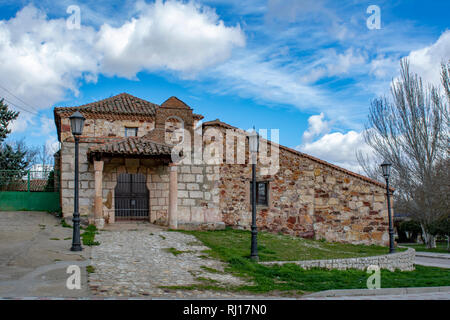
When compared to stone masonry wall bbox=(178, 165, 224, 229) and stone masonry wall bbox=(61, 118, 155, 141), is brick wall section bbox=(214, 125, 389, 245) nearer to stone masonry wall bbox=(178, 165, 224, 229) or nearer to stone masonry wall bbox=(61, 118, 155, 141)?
stone masonry wall bbox=(178, 165, 224, 229)

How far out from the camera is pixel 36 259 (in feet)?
26.8

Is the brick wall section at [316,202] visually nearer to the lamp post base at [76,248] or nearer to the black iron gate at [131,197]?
the black iron gate at [131,197]

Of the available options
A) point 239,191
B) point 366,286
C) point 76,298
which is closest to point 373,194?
point 239,191

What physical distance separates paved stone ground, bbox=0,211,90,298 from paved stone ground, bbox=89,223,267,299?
1.38 ft

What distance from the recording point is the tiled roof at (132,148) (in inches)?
543

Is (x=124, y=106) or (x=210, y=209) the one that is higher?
(x=124, y=106)

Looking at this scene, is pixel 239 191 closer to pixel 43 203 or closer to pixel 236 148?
pixel 236 148

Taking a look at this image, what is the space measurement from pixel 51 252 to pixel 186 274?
3494 millimetres

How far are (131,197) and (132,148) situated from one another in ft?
9.98

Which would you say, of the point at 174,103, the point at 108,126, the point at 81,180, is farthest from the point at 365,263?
the point at 108,126

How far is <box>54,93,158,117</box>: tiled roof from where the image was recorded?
21125mm

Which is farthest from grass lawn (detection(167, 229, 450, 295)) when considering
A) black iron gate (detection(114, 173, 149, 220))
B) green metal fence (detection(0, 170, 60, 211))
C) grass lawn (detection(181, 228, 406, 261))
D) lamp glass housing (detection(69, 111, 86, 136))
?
green metal fence (detection(0, 170, 60, 211))

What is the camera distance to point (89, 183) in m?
14.6

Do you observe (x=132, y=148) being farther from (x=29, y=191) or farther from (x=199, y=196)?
(x=29, y=191)
